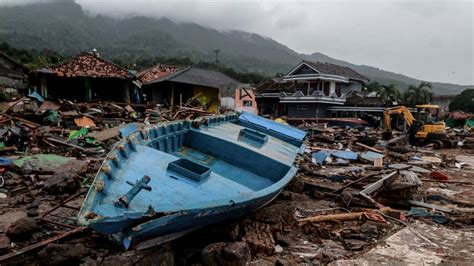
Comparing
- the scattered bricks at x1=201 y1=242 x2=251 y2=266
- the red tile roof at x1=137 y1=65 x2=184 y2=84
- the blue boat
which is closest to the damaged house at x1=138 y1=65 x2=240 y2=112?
the red tile roof at x1=137 y1=65 x2=184 y2=84

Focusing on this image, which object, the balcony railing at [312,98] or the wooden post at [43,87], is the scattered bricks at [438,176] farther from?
the balcony railing at [312,98]

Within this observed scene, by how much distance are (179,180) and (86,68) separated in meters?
20.4

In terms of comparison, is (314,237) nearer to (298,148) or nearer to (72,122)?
(298,148)

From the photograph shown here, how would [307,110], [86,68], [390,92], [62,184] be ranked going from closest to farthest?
[62,184] < [86,68] < [307,110] < [390,92]

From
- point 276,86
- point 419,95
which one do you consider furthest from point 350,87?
point 419,95

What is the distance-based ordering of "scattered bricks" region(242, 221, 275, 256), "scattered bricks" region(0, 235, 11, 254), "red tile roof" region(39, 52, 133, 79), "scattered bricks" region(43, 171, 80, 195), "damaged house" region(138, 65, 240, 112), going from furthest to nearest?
"damaged house" region(138, 65, 240, 112) < "red tile roof" region(39, 52, 133, 79) < "scattered bricks" region(43, 171, 80, 195) < "scattered bricks" region(242, 221, 275, 256) < "scattered bricks" region(0, 235, 11, 254)

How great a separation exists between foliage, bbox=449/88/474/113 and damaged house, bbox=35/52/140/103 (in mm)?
39083

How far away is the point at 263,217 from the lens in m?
5.91

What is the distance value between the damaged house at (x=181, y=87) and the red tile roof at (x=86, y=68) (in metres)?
4.17

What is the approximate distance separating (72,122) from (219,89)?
650 inches

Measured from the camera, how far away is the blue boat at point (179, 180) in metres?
3.04

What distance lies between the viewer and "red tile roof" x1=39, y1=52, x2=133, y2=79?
21.1m

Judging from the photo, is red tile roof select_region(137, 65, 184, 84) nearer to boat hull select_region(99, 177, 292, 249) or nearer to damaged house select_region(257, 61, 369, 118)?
damaged house select_region(257, 61, 369, 118)

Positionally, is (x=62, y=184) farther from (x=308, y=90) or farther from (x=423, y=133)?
(x=308, y=90)
